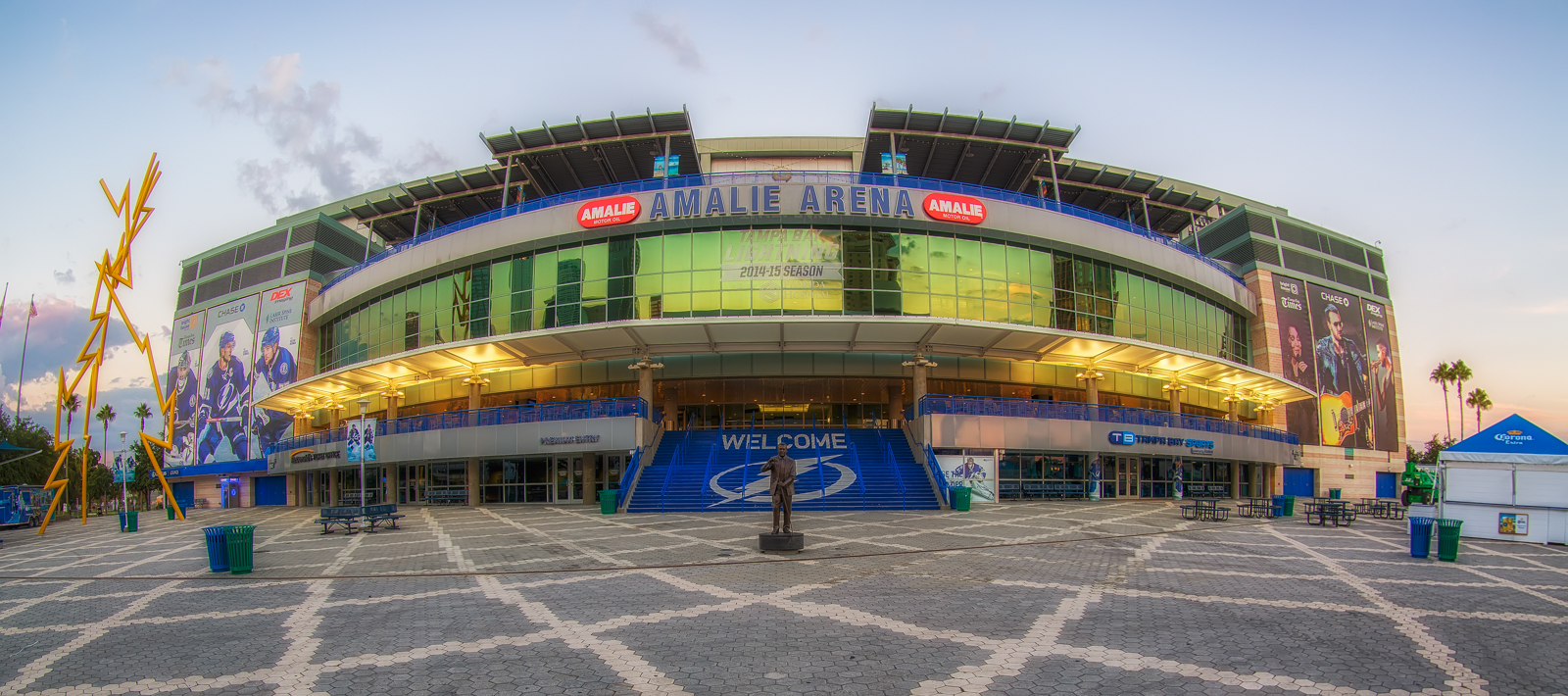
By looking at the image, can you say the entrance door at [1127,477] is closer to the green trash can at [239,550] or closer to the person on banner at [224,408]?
the green trash can at [239,550]

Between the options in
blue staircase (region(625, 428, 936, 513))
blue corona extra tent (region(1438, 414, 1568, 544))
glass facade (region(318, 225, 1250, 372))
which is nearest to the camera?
blue corona extra tent (region(1438, 414, 1568, 544))

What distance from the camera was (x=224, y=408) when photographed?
49.5 m

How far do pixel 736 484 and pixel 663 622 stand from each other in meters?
18.2

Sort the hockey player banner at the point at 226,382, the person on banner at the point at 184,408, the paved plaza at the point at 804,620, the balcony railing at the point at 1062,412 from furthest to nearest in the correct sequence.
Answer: the person on banner at the point at 184,408 → the hockey player banner at the point at 226,382 → the balcony railing at the point at 1062,412 → the paved plaza at the point at 804,620

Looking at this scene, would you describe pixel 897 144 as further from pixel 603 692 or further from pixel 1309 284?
pixel 603 692

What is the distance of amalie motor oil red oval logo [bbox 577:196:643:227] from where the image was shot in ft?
97.3

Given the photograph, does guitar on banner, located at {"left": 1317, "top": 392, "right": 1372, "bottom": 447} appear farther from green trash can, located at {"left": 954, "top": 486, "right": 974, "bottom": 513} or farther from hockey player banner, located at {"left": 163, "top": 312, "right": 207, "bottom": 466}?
hockey player banner, located at {"left": 163, "top": 312, "right": 207, "bottom": 466}

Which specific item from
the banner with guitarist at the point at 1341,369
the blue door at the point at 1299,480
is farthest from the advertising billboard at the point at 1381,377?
the blue door at the point at 1299,480

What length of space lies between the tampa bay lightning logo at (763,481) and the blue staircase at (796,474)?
0.11 feet

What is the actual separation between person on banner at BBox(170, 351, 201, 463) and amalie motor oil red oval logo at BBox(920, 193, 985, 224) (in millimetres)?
52404

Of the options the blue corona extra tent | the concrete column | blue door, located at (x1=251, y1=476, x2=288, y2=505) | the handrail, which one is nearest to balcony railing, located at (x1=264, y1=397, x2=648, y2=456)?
the concrete column

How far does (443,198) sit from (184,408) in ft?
98.7

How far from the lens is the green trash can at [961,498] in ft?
79.3

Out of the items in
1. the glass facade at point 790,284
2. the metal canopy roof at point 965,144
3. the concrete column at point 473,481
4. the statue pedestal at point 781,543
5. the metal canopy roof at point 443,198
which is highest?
the metal canopy roof at point 965,144
